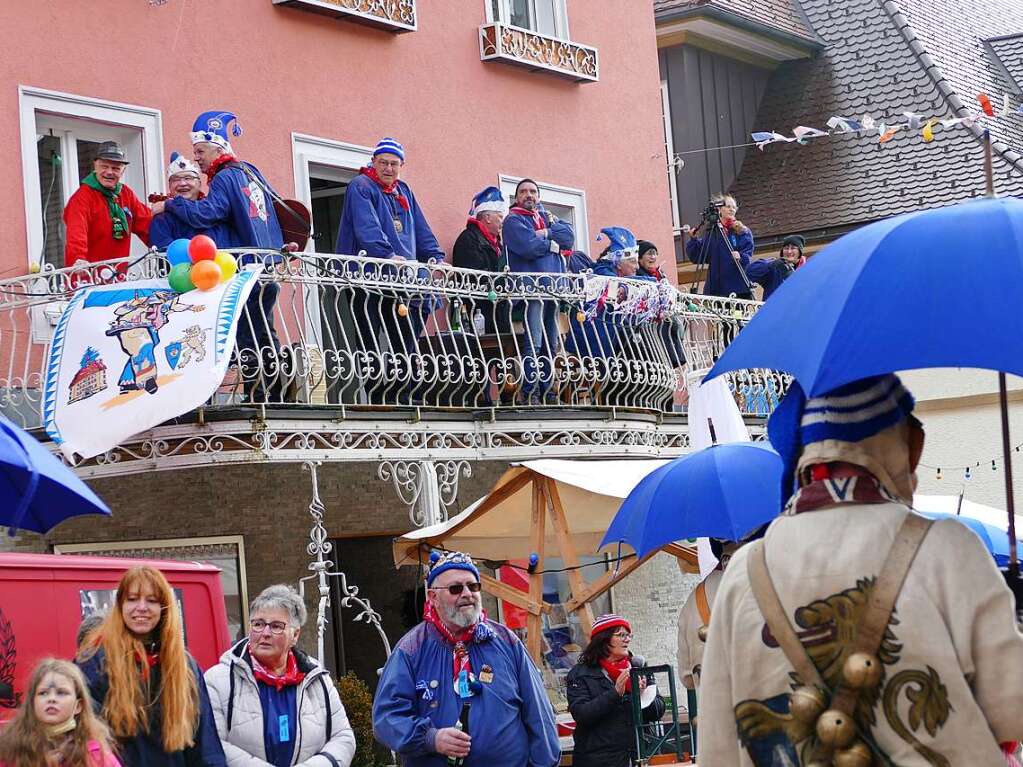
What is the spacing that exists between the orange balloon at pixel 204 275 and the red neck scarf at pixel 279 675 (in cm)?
405

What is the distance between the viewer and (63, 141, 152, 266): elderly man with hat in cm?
1268

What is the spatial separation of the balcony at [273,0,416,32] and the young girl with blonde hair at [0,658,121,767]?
33.0 ft

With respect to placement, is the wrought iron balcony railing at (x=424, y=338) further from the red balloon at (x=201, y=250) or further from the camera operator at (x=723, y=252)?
the camera operator at (x=723, y=252)

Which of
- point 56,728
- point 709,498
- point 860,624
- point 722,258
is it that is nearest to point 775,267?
point 722,258

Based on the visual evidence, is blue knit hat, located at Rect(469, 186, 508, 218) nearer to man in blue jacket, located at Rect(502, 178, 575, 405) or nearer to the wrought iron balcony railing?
man in blue jacket, located at Rect(502, 178, 575, 405)

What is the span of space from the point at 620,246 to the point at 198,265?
570 centimetres

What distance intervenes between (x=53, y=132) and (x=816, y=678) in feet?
36.0

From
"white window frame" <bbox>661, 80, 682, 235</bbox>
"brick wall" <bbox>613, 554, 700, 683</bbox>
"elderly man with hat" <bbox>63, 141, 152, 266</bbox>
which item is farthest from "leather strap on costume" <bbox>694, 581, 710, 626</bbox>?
"white window frame" <bbox>661, 80, 682, 235</bbox>

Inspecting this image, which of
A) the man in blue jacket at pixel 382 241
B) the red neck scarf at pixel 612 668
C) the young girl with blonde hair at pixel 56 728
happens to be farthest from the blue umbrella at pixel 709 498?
the man in blue jacket at pixel 382 241

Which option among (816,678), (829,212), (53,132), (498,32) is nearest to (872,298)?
(816,678)

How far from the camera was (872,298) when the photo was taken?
4.45 meters

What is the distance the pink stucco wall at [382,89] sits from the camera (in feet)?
46.1

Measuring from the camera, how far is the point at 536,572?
1314 cm

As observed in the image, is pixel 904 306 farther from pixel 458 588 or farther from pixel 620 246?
pixel 620 246
